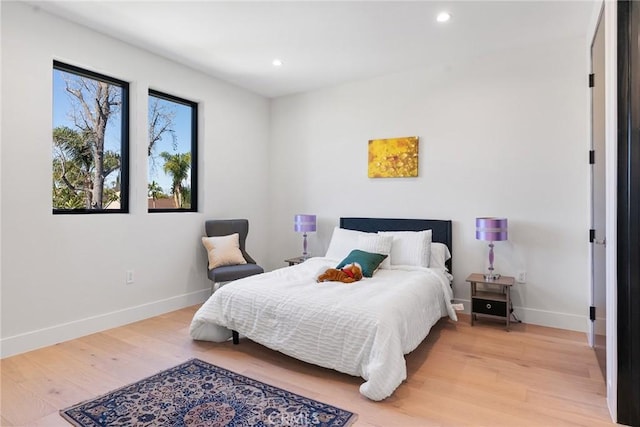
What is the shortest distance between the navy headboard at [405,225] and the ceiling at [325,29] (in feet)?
5.90

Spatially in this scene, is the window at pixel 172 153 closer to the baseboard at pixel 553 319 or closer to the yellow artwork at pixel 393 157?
the yellow artwork at pixel 393 157

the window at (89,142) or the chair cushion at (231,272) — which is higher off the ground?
the window at (89,142)

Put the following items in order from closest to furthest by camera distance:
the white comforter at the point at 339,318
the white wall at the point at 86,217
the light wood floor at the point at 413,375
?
the light wood floor at the point at 413,375, the white comforter at the point at 339,318, the white wall at the point at 86,217

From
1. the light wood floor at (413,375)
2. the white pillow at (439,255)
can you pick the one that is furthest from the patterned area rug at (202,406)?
the white pillow at (439,255)

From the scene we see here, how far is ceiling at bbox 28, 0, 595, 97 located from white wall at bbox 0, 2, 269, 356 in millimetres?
259

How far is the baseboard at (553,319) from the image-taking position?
3.39 meters

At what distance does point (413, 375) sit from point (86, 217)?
123 inches

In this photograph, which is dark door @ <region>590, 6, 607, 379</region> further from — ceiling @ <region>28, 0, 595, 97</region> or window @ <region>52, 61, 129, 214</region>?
window @ <region>52, 61, 129, 214</region>

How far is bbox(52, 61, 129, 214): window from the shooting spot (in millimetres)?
3225

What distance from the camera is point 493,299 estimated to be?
135 inches

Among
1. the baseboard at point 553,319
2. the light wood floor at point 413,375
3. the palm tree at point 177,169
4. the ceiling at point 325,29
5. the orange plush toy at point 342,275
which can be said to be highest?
the ceiling at point 325,29

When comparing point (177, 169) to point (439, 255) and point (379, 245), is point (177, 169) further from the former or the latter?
point (439, 255)

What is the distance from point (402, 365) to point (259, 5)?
2876mm

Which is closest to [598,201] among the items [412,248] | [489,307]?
[489,307]
